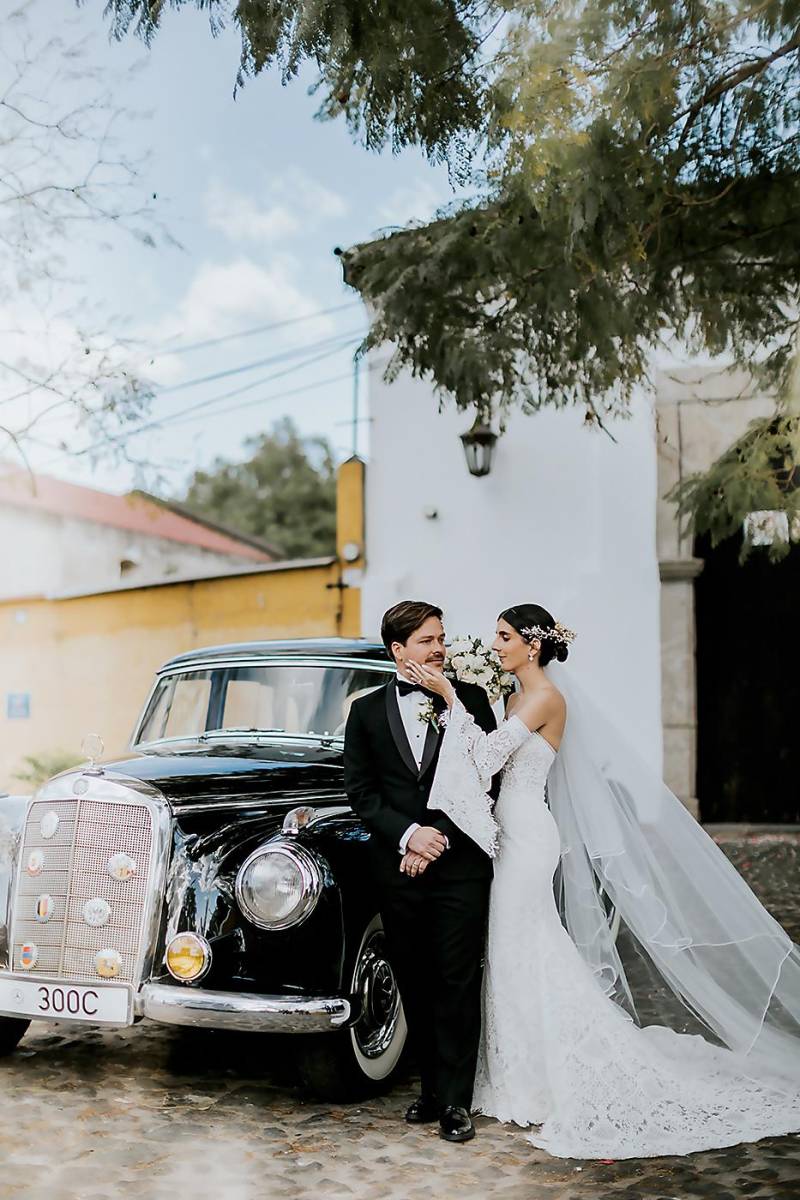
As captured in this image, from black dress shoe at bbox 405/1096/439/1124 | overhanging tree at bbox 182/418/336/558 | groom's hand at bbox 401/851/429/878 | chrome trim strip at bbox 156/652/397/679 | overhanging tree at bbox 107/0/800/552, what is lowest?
black dress shoe at bbox 405/1096/439/1124

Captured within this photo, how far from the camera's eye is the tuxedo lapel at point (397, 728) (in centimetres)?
418

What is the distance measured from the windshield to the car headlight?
1299mm

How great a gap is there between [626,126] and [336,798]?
351cm

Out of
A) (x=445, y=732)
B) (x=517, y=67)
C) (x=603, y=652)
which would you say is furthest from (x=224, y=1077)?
(x=603, y=652)

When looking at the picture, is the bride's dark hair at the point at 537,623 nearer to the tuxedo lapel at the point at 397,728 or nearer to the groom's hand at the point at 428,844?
the tuxedo lapel at the point at 397,728

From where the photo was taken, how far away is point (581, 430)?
12.5m

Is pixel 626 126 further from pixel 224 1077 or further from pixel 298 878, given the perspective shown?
pixel 224 1077

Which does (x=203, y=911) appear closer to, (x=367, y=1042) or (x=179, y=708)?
(x=367, y=1042)

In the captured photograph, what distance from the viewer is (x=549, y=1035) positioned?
13.2 ft

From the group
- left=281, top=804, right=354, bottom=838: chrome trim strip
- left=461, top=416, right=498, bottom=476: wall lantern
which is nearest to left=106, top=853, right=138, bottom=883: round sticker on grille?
left=281, top=804, right=354, bottom=838: chrome trim strip

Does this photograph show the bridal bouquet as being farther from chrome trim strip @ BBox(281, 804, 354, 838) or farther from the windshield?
the windshield

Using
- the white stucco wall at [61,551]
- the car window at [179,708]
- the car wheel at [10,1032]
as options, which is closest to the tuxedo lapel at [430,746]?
the car window at [179,708]

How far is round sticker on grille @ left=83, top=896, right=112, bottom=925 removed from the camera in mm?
4299

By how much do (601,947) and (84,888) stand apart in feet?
6.10
